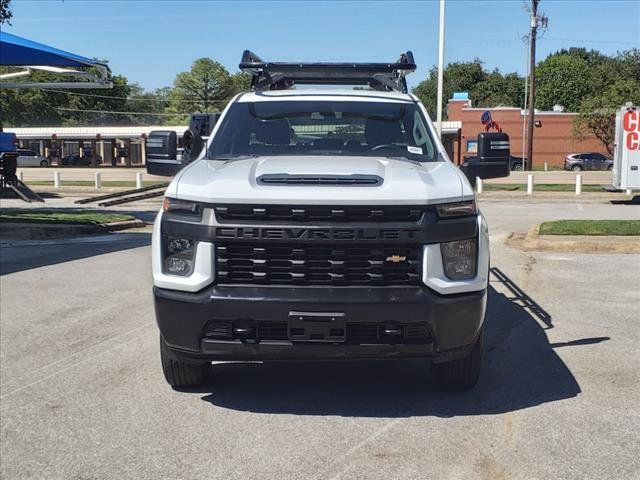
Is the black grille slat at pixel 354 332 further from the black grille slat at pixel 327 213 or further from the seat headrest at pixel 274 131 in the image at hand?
the seat headrest at pixel 274 131

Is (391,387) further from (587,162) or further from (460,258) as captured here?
(587,162)

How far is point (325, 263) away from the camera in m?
4.09

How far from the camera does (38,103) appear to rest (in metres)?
79.1

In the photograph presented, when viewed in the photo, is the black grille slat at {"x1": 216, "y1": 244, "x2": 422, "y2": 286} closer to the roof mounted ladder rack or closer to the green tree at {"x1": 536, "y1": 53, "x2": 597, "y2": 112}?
the roof mounted ladder rack

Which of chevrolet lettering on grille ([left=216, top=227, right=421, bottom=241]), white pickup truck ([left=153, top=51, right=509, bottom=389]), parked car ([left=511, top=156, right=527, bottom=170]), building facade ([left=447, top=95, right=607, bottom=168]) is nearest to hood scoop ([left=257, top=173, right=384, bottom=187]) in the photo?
white pickup truck ([left=153, top=51, right=509, bottom=389])

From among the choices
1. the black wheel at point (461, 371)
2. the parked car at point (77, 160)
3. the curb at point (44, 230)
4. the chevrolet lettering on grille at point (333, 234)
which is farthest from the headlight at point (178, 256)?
the parked car at point (77, 160)

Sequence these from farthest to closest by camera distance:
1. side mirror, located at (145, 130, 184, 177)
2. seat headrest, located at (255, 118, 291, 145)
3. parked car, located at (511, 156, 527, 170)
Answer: parked car, located at (511, 156, 527, 170) < side mirror, located at (145, 130, 184, 177) < seat headrest, located at (255, 118, 291, 145)

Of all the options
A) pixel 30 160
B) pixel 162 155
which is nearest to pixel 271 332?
pixel 162 155

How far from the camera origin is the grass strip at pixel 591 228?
12.4 meters

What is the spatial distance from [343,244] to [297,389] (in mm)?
1407

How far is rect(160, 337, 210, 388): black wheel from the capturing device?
480cm

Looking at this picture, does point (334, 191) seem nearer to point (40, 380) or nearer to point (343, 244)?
point (343, 244)

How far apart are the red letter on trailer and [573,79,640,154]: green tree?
29224 millimetres

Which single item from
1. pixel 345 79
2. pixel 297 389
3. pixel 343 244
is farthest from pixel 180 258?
pixel 345 79
